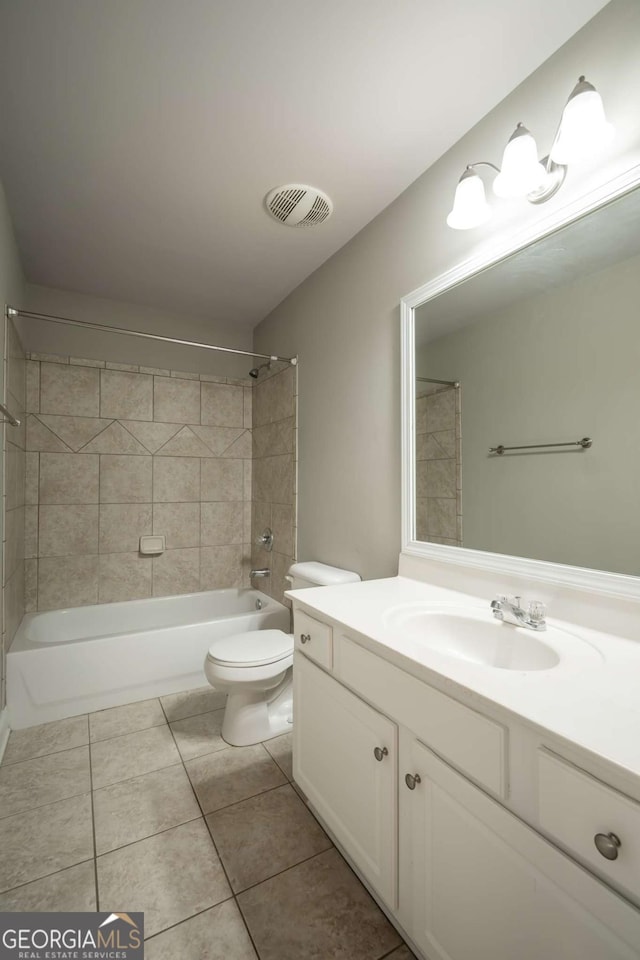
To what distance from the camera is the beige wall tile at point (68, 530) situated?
2.66 m

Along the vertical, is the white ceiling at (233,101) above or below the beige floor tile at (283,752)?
above

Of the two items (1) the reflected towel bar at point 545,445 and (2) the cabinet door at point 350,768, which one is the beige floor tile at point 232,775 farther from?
(1) the reflected towel bar at point 545,445

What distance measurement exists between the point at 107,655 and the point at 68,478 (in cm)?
119

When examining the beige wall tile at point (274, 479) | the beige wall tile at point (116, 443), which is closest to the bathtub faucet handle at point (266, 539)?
the beige wall tile at point (274, 479)

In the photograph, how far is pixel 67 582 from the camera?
272 cm

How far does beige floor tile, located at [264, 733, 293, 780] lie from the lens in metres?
1.72

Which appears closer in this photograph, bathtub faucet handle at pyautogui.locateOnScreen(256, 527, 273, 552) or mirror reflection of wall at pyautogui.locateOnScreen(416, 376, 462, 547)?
mirror reflection of wall at pyautogui.locateOnScreen(416, 376, 462, 547)

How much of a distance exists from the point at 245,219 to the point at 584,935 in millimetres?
2444

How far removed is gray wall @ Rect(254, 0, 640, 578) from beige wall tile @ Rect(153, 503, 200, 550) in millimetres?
987

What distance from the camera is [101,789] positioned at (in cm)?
160

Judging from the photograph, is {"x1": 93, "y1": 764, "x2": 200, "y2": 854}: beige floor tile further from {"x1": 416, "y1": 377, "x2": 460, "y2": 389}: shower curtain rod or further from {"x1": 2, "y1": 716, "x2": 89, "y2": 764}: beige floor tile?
{"x1": 416, "y1": 377, "x2": 460, "y2": 389}: shower curtain rod

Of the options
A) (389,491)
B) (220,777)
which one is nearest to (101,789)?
(220,777)

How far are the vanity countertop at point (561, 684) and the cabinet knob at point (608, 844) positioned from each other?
11cm

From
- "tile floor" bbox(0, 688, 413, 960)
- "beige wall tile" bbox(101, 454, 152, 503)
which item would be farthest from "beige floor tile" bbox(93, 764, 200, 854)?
"beige wall tile" bbox(101, 454, 152, 503)
